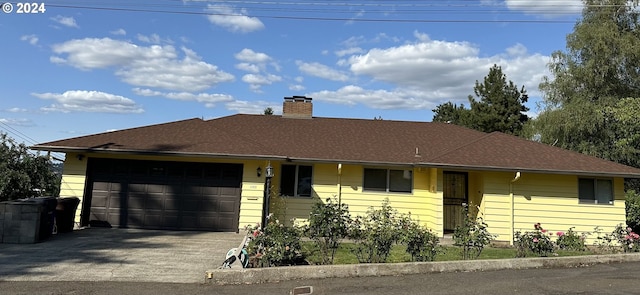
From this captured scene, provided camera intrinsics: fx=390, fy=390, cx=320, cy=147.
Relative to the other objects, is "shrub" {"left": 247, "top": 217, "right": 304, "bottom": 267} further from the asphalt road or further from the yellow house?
the yellow house

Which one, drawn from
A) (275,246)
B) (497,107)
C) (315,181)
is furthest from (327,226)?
(497,107)

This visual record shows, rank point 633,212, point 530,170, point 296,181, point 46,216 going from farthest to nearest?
point 633,212 → point 296,181 → point 530,170 → point 46,216

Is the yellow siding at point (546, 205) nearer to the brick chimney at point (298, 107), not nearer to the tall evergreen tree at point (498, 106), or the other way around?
the brick chimney at point (298, 107)

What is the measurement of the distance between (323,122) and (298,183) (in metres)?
4.20

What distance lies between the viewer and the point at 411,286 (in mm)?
6438

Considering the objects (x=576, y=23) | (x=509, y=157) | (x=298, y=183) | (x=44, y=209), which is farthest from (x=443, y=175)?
(x=576, y=23)

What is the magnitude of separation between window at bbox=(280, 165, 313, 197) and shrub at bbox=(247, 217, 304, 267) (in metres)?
5.45

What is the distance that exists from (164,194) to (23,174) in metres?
8.85

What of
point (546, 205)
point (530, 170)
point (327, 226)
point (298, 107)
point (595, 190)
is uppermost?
point (298, 107)

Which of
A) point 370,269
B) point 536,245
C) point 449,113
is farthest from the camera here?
point 449,113

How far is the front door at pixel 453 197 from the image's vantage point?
13703mm

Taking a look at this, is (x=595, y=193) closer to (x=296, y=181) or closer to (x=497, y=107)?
(x=296, y=181)

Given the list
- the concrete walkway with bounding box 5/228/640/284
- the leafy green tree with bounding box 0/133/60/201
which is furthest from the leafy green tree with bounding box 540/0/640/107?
the leafy green tree with bounding box 0/133/60/201

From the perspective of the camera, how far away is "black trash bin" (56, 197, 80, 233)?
36.1ft
